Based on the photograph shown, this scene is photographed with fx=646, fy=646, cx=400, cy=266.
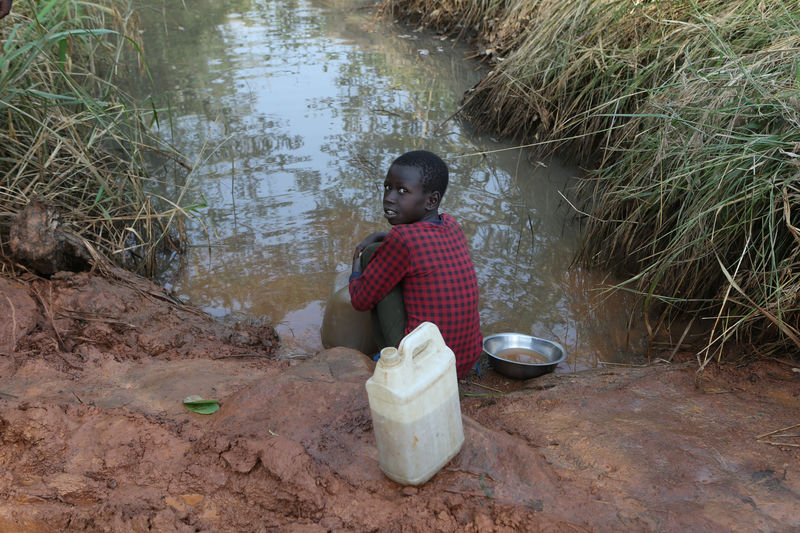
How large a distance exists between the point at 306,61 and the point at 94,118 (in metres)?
4.50

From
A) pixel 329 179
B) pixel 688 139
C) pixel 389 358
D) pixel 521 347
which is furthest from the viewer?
pixel 329 179

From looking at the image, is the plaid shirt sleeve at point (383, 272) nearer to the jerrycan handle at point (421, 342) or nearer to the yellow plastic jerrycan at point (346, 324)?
the yellow plastic jerrycan at point (346, 324)

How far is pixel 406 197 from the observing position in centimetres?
267

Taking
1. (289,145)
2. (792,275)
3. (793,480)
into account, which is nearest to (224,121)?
(289,145)

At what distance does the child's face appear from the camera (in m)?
2.64

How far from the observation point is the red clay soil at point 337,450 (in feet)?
5.45

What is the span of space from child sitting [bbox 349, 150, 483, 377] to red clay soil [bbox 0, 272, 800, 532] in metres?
0.24

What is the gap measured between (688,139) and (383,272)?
170cm

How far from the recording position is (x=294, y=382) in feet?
7.23

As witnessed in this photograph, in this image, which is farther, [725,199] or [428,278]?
[725,199]

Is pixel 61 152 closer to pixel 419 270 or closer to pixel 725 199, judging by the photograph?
pixel 419 270

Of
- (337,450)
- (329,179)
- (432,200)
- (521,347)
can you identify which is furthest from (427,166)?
(329,179)

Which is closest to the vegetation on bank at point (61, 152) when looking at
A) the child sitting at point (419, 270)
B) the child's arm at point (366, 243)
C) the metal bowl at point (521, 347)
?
the child's arm at point (366, 243)

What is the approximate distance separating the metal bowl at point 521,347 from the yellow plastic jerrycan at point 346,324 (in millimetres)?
575
